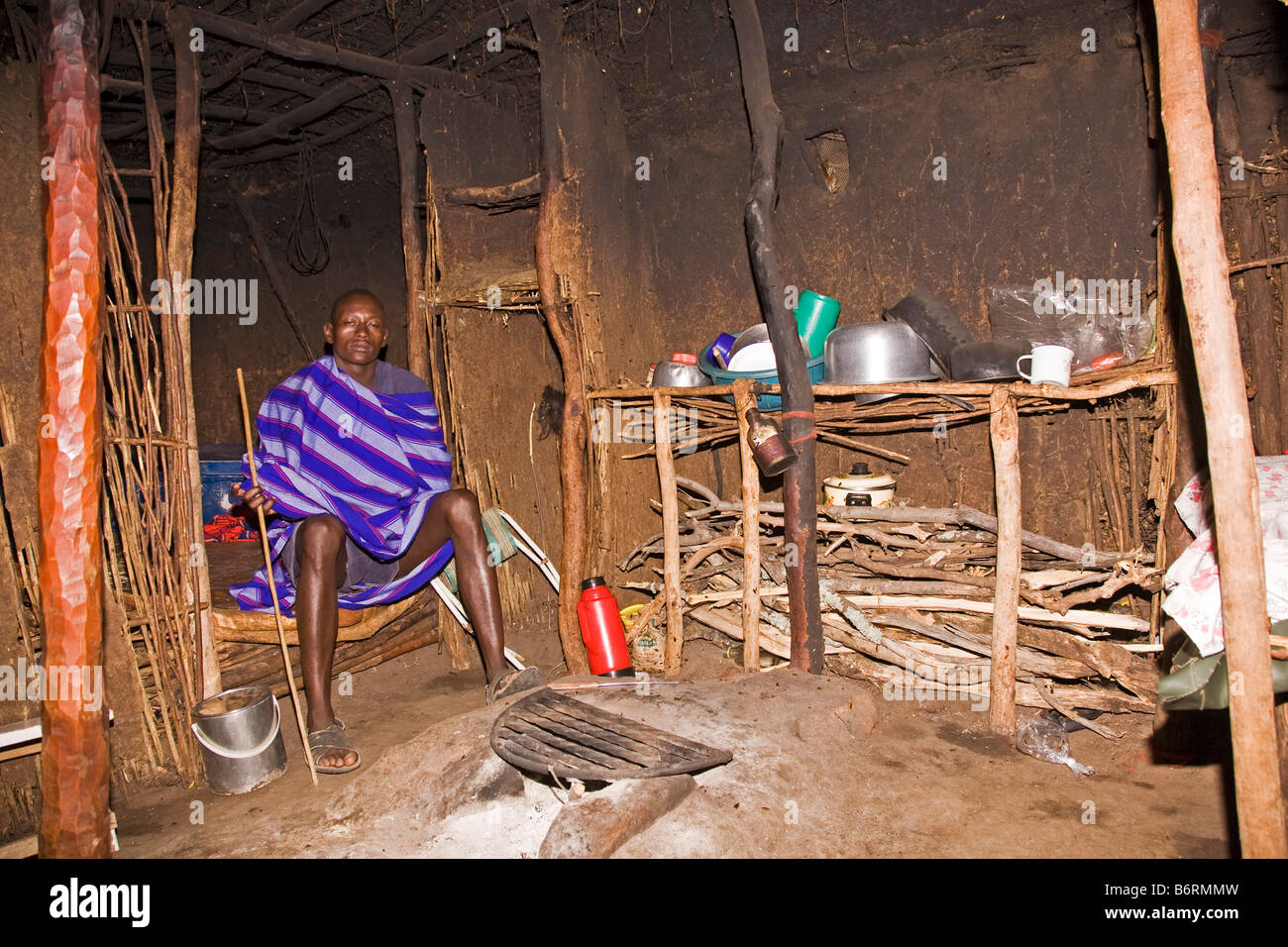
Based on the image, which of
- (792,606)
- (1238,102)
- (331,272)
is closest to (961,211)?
(1238,102)

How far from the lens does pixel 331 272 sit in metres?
6.57

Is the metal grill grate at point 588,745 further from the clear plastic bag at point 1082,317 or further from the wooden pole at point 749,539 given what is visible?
the clear plastic bag at point 1082,317

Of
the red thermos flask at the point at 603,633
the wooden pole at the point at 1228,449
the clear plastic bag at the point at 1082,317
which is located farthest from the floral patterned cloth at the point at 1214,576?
the red thermos flask at the point at 603,633

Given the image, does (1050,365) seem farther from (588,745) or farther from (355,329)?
(355,329)

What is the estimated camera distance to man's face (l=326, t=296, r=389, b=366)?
3904 mm

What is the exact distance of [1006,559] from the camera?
325 cm

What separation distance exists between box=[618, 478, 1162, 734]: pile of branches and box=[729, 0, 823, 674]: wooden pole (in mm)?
229

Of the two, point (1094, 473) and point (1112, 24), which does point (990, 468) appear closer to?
point (1094, 473)

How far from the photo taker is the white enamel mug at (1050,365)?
3.19 metres

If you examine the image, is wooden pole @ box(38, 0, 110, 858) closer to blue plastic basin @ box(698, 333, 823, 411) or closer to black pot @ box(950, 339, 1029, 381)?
blue plastic basin @ box(698, 333, 823, 411)

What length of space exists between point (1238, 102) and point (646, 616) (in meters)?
3.32

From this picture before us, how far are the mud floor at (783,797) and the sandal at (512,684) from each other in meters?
0.27

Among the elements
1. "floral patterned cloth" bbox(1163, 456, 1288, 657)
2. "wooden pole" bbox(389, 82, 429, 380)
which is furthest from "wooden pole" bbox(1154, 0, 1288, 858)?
"wooden pole" bbox(389, 82, 429, 380)
